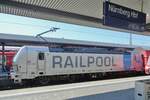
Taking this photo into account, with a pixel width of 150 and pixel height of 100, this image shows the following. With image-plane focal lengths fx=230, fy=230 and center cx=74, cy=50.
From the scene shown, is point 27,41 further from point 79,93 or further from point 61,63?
point 79,93

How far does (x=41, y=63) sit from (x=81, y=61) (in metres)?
3.39

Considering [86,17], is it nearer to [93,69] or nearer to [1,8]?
[1,8]

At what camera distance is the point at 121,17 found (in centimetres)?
735

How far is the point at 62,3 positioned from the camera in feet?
29.7

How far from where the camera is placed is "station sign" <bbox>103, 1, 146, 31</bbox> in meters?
6.96

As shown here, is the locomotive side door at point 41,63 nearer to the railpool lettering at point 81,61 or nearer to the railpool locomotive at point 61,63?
the railpool locomotive at point 61,63

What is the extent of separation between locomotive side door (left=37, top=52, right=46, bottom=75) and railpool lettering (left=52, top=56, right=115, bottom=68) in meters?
0.69

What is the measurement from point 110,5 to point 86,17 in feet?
14.2

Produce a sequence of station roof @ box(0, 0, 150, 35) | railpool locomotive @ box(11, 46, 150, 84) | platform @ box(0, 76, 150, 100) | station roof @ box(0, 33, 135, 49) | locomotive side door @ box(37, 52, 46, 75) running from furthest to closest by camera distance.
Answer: station roof @ box(0, 33, 135, 49)
locomotive side door @ box(37, 52, 46, 75)
railpool locomotive @ box(11, 46, 150, 84)
station roof @ box(0, 0, 150, 35)
platform @ box(0, 76, 150, 100)

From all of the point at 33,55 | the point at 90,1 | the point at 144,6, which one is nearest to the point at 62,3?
the point at 90,1

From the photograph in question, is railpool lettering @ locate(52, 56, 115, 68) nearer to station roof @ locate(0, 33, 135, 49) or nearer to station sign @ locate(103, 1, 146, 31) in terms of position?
station roof @ locate(0, 33, 135, 49)

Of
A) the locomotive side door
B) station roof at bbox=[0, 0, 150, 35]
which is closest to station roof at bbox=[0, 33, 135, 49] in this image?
the locomotive side door

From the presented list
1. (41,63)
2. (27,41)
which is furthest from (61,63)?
(27,41)

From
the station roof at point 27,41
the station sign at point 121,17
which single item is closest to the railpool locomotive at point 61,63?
the station roof at point 27,41
